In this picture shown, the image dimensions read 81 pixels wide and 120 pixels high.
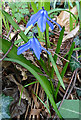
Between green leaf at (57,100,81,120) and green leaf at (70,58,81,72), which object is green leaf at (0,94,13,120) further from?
green leaf at (70,58,81,72)

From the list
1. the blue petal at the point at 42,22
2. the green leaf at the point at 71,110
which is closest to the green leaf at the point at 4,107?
the green leaf at the point at 71,110

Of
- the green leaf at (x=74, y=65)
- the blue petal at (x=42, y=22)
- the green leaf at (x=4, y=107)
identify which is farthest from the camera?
the green leaf at (x=74, y=65)

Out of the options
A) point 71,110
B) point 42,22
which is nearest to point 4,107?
point 71,110

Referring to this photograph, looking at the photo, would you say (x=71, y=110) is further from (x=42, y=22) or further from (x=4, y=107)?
(x=42, y=22)

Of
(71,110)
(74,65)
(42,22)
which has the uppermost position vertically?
(42,22)

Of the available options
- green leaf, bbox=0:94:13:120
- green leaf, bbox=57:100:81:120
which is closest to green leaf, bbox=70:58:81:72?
green leaf, bbox=57:100:81:120

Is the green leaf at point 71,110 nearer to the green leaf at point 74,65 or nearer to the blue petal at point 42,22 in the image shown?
the green leaf at point 74,65

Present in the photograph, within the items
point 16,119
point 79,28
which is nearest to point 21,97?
point 16,119

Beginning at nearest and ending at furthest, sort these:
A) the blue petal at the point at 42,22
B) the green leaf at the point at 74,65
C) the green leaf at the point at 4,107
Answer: the blue petal at the point at 42,22
the green leaf at the point at 4,107
the green leaf at the point at 74,65
